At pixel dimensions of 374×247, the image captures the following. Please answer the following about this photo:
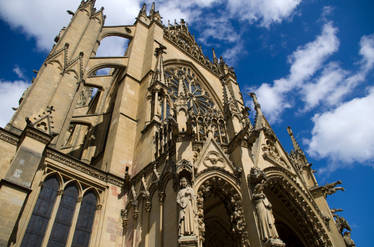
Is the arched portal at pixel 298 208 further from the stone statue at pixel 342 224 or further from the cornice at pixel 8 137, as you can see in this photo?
the cornice at pixel 8 137

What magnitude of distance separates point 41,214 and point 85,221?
4.96ft

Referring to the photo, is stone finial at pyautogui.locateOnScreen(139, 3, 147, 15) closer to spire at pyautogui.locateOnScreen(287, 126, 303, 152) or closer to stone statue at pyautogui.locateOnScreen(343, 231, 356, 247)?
spire at pyautogui.locateOnScreen(287, 126, 303, 152)

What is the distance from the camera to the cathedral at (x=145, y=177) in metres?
8.14

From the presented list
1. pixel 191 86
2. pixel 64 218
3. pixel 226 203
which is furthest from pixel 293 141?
pixel 64 218

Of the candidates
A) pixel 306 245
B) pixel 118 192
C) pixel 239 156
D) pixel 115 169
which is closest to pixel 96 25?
pixel 115 169

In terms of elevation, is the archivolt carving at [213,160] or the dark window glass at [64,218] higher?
the archivolt carving at [213,160]

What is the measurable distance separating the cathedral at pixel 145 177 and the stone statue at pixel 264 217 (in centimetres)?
3

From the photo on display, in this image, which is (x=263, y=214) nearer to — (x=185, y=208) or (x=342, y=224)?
(x=185, y=208)

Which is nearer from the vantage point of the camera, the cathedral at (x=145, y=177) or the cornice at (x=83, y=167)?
the cathedral at (x=145, y=177)

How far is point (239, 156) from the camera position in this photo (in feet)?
31.7

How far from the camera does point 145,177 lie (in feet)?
35.5

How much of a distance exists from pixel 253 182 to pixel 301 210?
3.86 meters

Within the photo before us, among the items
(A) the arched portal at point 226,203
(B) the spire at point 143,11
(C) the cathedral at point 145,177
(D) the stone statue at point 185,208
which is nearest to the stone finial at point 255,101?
(C) the cathedral at point 145,177

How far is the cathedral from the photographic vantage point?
8.14 metres
